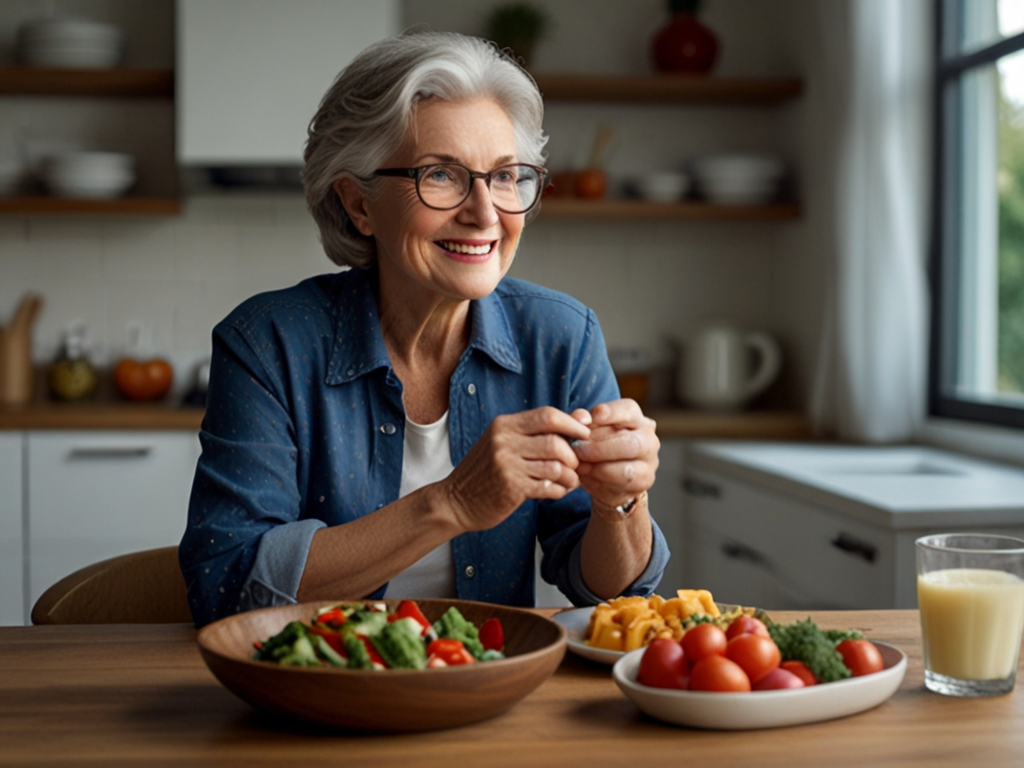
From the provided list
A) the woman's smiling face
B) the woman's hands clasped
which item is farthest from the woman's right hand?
the woman's smiling face

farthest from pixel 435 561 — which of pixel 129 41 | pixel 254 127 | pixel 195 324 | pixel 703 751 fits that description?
pixel 129 41

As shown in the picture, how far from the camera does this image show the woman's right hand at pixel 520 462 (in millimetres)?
1242

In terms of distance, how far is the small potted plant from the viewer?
371cm

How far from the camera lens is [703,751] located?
2.90 feet

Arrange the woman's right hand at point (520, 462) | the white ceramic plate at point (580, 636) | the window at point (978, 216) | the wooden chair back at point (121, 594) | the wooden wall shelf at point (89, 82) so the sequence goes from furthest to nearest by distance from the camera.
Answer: the wooden wall shelf at point (89, 82) → the window at point (978, 216) → the wooden chair back at point (121, 594) → the woman's right hand at point (520, 462) → the white ceramic plate at point (580, 636)

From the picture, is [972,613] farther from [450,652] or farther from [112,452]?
[112,452]

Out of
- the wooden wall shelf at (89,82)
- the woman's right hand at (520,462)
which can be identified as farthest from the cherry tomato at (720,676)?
the wooden wall shelf at (89,82)

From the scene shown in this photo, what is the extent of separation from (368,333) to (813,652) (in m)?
0.82

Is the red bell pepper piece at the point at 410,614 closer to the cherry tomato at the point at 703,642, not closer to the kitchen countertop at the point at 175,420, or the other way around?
the cherry tomato at the point at 703,642

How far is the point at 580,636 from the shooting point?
1165mm

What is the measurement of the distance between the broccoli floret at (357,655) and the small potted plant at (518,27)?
303 centimetres

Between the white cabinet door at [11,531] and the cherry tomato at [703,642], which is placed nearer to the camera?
the cherry tomato at [703,642]

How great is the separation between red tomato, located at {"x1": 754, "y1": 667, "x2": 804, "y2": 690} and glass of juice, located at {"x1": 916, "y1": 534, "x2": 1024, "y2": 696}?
0.55 ft

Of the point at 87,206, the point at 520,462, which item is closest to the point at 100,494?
the point at 87,206
